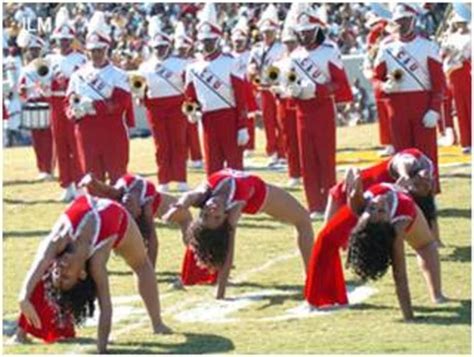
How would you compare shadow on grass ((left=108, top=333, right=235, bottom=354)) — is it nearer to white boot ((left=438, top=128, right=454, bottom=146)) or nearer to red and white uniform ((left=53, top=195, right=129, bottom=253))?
red and white uniform ((left=53, top=195, right=129, bottom=253))

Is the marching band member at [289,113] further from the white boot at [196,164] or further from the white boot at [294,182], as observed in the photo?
the white boot at [196,164]

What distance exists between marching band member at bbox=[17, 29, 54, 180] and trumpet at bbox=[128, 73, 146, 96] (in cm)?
92

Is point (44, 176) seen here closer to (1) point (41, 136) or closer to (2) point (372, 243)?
(1) point (41, 136)

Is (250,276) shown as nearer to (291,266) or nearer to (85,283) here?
(291,266)

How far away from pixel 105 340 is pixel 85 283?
33 centimetres

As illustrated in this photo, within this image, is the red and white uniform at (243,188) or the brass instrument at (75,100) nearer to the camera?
the red and white uniform at (243,188)

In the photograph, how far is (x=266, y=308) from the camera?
10383mm

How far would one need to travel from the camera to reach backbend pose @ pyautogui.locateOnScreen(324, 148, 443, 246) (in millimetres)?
10680

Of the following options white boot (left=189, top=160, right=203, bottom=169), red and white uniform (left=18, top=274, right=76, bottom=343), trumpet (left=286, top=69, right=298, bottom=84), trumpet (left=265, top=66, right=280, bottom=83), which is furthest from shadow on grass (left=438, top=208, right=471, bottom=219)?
white boot (left=189, top=160, right=203, bottom=169)

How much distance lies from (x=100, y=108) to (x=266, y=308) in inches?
179

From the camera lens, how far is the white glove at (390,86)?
1379 centimetres

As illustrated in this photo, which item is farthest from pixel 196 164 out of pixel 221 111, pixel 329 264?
pixel 329 264

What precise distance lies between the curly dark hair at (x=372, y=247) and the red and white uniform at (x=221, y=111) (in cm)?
469

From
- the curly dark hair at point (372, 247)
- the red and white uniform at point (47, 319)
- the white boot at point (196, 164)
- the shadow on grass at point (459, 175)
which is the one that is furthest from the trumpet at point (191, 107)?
the red and white uniform at point (47, 319)
